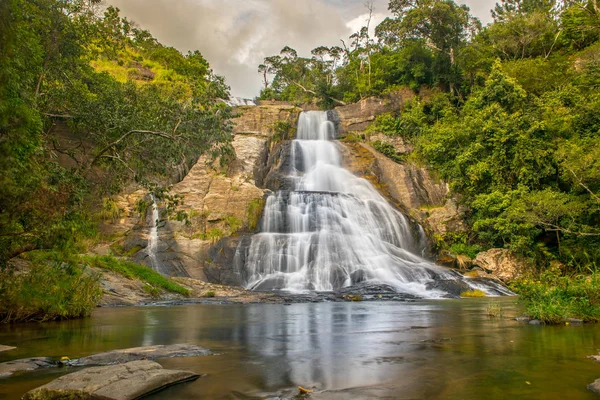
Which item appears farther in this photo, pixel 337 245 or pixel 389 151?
pixel 389 151

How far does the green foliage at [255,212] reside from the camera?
2544cm

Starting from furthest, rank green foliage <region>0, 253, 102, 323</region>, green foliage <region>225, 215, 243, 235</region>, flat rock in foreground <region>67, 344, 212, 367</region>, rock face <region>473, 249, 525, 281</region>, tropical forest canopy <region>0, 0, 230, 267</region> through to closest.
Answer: green foliage <region>225, 215, 243, 235</region>
rock face <region>473, 249, 525, 281</region>
green foliage <region>0, 253, 102, 323</region>
tropical forest canopy <region>0, 0, 230, 267</region>
flat rock in foreground <region>67, 344, 212, 367</region>

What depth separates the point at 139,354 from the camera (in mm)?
5402

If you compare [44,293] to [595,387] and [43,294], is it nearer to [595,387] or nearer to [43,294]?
[43,294]

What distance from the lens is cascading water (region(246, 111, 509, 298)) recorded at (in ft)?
66.9

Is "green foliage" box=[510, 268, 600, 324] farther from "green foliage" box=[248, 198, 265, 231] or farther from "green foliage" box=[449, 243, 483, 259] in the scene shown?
"green foliage" box=[248, 198, 265, 231]

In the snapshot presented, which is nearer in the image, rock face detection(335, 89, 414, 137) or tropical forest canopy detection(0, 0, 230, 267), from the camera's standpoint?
tropical forest canopy detection(0, 0, 230, 267)

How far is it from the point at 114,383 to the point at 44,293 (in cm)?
695

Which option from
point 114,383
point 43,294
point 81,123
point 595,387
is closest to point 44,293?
point 43,294

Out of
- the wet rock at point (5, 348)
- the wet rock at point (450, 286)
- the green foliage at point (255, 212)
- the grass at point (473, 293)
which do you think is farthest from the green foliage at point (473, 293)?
the wet rock at point (5, 348)

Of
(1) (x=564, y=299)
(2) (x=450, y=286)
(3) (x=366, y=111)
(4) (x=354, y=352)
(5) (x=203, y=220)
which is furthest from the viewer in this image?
(3) (x=366, y=111)

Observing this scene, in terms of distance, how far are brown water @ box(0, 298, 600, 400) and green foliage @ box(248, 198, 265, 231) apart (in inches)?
586

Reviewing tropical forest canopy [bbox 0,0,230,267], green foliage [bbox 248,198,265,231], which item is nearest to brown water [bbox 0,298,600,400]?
tropical forest canopy [bbox 0,0,230,267]

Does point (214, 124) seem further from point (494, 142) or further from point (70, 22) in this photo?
point (494, 142)
